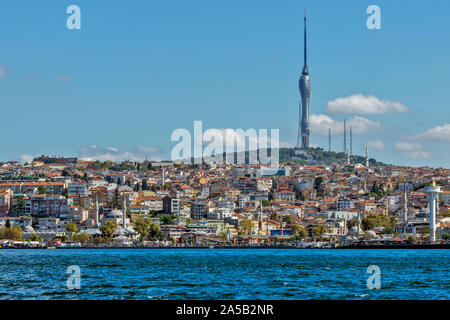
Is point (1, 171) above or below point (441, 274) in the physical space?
above

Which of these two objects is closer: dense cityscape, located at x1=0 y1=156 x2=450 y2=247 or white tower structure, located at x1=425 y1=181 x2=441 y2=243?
white tower structure, located at x1=425 y1=181 x2=441 y2=243

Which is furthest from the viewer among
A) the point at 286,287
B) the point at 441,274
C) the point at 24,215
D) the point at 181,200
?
the point at 181,200

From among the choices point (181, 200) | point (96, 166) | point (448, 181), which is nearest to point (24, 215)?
point (181, 200)

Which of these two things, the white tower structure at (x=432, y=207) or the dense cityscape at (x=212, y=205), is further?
the dense cityscape at (x=212, y=205)

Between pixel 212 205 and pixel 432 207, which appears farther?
pixel 212 205

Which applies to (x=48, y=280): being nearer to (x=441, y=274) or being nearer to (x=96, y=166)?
(x=441, y=274)

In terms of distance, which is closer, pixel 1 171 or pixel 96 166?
pixel 1 171

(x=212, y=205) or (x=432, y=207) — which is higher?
(x=212, y=205)
